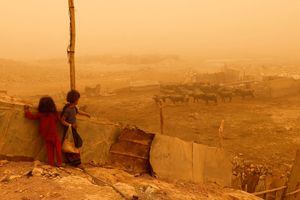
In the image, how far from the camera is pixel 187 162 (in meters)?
7.39

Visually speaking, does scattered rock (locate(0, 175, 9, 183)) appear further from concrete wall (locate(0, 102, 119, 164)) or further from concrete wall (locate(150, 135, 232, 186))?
concrete wall (locate(150, 135, 232, 186))

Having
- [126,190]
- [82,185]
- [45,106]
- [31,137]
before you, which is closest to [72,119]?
[45,106]

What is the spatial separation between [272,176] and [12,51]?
61641mm

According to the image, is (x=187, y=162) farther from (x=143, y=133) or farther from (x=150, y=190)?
(x=150, y=190)

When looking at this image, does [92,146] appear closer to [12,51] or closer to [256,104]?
[256,104]

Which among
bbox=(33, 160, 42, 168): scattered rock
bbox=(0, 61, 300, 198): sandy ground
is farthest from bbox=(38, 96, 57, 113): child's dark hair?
bbox=(0, 61, 300, 198): sandy ground

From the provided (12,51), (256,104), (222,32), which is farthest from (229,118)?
(222,32)

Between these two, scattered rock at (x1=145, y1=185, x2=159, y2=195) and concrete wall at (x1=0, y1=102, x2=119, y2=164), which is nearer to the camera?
scattered rock at (x1=145, y1=185, x2=159, y2=195)

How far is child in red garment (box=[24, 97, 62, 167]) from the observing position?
616cm

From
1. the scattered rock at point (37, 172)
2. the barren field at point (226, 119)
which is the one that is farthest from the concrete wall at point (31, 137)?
the barren field at point (226, 119)

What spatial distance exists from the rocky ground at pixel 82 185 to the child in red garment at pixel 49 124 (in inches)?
9.0

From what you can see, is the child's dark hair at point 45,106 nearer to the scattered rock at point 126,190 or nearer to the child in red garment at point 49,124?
the child in red garment at point 49,124

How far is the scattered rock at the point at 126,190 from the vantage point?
5463 millimetres

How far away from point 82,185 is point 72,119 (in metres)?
1.13
